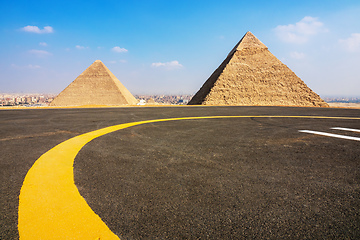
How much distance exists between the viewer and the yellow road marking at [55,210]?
1204mm

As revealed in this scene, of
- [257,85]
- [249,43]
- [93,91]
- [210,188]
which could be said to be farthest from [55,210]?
[93,91]

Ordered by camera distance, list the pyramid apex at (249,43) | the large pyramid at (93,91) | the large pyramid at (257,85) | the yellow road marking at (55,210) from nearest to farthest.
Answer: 1. the yellow road marking at (55,210)
2. the large pyramid at (257,85)
3. the pyramid apex at (249,43)
4. the large pyramid at (93,91)

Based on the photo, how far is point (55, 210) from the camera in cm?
146

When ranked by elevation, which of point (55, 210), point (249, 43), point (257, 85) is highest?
point (249, 43)

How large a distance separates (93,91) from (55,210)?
61.8 metres

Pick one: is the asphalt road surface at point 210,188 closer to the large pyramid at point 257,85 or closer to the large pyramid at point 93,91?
the large pyramid at point 257,85

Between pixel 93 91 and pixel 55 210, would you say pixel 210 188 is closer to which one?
pixel 55 210

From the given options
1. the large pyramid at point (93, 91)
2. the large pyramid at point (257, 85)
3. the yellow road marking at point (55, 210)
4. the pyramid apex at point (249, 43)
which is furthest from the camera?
the large pyramid at point (93, 91)

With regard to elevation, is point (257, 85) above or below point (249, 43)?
below

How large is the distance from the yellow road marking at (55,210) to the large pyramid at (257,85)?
35.8 metres

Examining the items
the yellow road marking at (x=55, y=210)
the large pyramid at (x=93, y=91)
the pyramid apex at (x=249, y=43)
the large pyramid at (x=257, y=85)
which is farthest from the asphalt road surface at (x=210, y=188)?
the large pyramid at (x=93, y=91)

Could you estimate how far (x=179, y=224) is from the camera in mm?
1312

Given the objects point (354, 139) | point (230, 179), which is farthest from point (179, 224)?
point (354, 139)

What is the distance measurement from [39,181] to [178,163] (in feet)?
5.11
